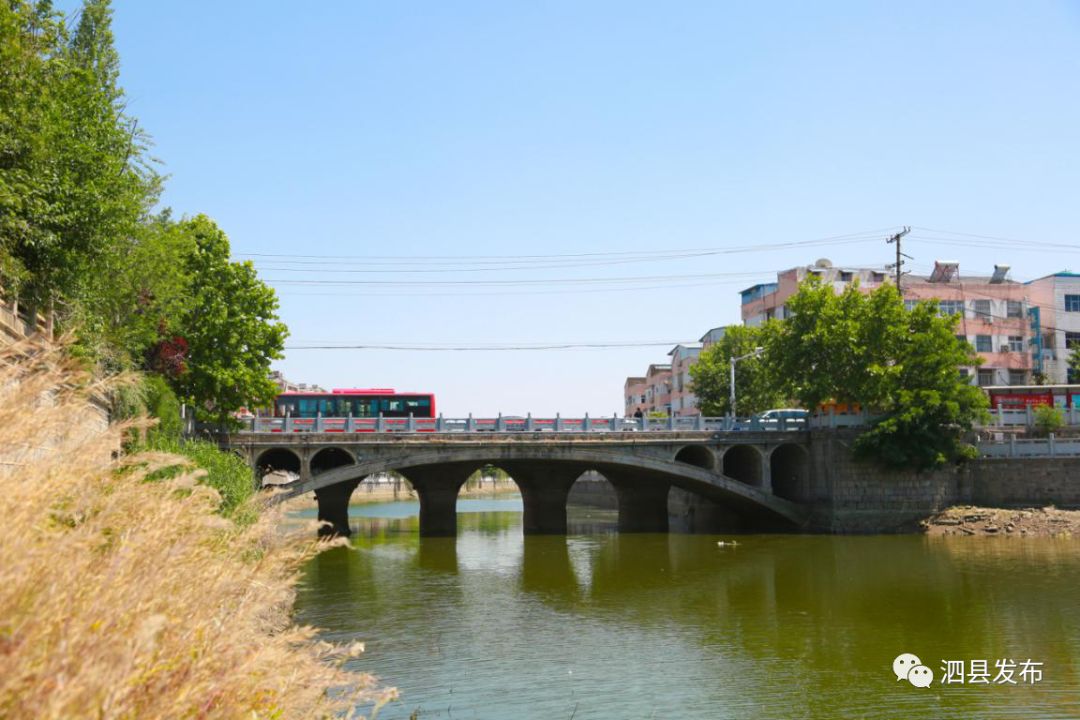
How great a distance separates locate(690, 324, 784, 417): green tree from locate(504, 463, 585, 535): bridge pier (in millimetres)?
14125

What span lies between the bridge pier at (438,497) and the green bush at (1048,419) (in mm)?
27633

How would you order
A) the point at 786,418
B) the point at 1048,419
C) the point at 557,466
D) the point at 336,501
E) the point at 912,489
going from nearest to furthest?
the point at 912,489
the point at 1048,419
the point at 786,418
the point at 557,466
the point at 336,501

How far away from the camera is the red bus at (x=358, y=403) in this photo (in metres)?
42.5

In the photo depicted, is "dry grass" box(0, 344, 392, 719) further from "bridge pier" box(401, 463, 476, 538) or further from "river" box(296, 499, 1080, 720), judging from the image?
"bridge pier" box(401, 463, 476, 538)

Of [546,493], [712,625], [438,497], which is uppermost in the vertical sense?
[546,493]

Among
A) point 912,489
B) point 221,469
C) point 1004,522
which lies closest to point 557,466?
point 912,489

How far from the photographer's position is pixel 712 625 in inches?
863

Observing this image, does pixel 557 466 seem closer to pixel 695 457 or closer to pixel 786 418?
pixel 695 457

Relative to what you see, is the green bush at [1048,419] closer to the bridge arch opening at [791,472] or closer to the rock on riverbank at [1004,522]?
the rock on riverbank at [1004,522]

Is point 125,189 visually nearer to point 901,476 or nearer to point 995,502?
point 901,476

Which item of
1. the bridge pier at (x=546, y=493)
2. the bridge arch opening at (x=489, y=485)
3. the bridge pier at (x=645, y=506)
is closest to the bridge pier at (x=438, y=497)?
the bridge pier at (x=546, y=493)

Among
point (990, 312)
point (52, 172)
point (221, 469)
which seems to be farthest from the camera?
point (990, 312)

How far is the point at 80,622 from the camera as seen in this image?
13.4ft

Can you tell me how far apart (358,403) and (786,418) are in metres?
20.6
